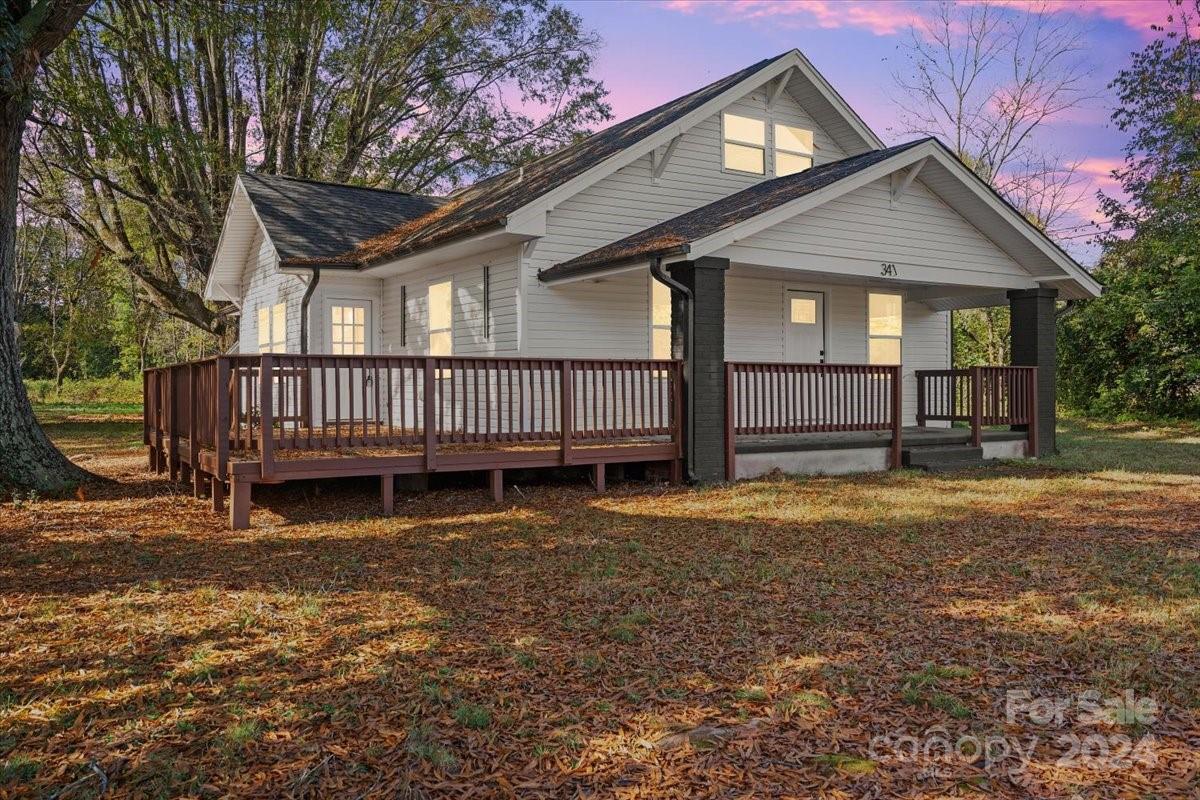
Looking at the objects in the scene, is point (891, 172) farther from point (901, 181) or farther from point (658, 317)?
point (658, 317)

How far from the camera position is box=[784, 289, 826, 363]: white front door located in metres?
14.1

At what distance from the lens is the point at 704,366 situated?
1051 centimetres

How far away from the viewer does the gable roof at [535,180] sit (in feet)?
37.8

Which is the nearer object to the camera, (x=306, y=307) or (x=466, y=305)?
(x=466, y=305)

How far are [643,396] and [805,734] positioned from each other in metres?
7.08

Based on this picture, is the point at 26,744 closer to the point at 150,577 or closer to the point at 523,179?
the point at 150,577

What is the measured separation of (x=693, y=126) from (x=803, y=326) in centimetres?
366

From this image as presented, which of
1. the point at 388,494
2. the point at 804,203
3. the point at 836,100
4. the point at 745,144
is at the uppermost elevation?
the point at 836,100

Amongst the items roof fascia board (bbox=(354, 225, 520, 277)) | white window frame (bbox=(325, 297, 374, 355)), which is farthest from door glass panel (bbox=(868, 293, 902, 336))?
white window frame (bbox=(325, 297, 374, 355))

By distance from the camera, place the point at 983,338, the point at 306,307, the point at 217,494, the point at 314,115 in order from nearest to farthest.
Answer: the point at 217,494
the point at 306,307
the point at 314,115
the point at 983,338

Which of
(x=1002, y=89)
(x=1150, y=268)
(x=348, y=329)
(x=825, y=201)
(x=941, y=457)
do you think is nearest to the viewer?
(x=825, y=201)

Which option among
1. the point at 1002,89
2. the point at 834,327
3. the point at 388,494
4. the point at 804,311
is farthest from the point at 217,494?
the point at 1002,89

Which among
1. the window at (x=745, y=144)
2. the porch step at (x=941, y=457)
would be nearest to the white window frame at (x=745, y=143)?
the window at (x=745, y=144)

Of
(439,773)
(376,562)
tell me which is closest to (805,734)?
(439,773)
